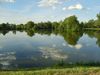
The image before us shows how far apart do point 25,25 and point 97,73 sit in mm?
160456

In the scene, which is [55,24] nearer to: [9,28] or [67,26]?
[67,26]

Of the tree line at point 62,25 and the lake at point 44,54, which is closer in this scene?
the lake at point 44,54

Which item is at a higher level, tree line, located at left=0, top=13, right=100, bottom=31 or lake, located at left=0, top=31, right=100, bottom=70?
tree line, located at left=0, top=13, right=100, bottom=31

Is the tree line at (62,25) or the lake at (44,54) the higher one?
the tree line at (62,25)

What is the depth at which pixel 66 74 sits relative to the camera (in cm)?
1266

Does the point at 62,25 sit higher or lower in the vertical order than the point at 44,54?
higher

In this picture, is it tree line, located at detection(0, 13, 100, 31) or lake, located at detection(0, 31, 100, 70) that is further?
tree line, located at detection(0, 13, 100, 31)

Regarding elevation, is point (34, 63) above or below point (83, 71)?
below

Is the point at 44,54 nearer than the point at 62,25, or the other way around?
the point at 44,54

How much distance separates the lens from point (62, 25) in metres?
136

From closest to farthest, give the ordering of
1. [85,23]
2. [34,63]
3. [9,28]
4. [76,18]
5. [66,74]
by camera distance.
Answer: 1. [66,74]
2. [34,63]
3. [76,18]
4. [85,23]
5. [9,28]

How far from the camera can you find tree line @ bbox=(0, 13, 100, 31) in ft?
405

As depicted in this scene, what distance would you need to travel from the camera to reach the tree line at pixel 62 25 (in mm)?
123562

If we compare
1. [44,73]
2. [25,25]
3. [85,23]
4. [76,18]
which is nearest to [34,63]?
[44,73]
